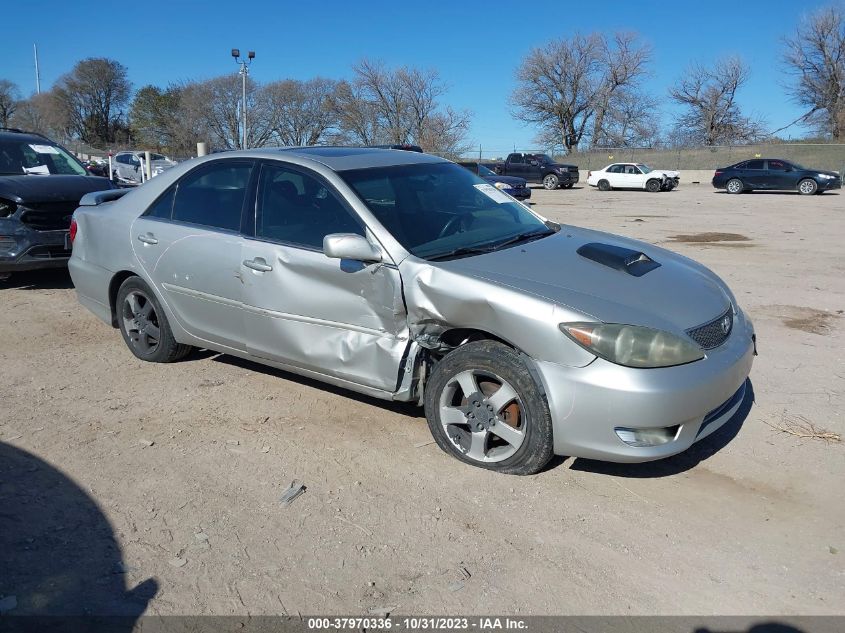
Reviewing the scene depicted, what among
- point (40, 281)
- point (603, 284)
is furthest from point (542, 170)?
point (603, 284)

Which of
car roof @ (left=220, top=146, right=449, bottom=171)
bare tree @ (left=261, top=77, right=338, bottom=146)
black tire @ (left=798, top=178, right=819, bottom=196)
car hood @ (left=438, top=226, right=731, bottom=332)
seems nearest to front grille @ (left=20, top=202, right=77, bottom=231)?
car roof @ (left=220, top=146, right=449, bottom=171)

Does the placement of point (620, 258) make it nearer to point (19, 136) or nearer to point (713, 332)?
point (713, 332)

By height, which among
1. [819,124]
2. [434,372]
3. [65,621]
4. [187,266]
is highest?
[819,124]

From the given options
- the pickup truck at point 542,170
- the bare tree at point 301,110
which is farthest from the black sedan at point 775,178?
the bare tree at point 301,110

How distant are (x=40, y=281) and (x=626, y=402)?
26.0ft

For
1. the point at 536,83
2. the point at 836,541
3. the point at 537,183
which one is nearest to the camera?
the point at 836,541

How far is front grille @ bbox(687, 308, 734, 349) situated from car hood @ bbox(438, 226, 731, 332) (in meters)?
0.03

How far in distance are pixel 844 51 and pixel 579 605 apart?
65.9m

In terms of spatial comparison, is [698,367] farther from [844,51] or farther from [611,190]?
[844,51]

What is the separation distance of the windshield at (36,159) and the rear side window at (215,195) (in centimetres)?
486

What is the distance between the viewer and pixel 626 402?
330 cm

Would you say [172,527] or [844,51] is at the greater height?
[844,51]

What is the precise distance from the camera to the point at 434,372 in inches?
154

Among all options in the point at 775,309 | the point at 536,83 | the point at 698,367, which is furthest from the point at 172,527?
the point at 536,83
